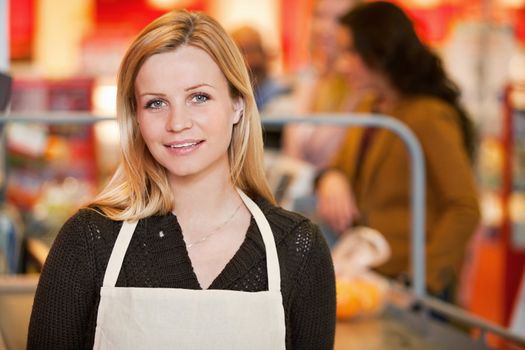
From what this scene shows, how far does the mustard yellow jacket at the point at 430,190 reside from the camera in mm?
3148

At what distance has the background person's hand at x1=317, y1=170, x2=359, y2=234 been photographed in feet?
10.8

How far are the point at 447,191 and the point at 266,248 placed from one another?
1680 millimetres

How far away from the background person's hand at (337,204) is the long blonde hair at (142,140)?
5.26ft

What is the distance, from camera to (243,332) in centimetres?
153

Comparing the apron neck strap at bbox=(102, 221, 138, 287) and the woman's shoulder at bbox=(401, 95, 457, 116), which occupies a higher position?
the woman's shoulder at bbox=(401, 95, 457, 116)

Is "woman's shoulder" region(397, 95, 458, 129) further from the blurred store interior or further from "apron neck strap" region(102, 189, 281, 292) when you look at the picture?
"apron neck strap" region(102, 189, 281, 292)

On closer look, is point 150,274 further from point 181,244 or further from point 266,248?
point 266,248

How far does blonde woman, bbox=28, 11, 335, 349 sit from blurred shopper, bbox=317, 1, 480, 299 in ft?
5.20

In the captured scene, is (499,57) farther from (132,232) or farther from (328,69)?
(132,232)

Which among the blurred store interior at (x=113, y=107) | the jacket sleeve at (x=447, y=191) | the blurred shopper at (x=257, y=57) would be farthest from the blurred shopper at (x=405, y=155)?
the blurred shopper at (x=257, y=57)

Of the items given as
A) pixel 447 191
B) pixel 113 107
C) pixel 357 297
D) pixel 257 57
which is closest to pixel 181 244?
pixel 357 297

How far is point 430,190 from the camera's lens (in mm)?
3314

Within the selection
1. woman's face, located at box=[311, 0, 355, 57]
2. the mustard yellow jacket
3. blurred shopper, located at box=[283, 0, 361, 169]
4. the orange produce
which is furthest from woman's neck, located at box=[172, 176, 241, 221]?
woman's face, located at box=[311, 0, 355, 57]

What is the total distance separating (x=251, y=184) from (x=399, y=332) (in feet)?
3.73
